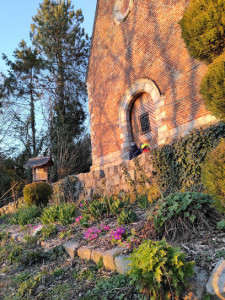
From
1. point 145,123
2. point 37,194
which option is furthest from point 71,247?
point 145,123

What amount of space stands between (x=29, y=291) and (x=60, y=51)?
1881 centimetres

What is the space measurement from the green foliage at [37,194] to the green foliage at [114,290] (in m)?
6.25

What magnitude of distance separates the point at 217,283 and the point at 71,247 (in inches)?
93.0

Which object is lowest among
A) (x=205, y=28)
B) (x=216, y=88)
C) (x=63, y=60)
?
(x=216, y=88)

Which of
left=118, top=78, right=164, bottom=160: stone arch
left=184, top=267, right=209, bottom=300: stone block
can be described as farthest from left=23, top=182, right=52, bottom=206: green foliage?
left=184, top=267, right=209, bottom=300: stone block

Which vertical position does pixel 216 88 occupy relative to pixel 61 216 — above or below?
above

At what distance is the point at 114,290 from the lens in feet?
7.17

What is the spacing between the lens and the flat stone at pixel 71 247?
11.1 ft

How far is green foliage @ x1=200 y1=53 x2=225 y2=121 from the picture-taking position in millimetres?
3277

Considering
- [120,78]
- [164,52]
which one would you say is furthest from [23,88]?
[164,52]

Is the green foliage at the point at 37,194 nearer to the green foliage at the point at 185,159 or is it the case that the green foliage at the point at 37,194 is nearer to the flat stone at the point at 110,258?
the green foliage at the point at 185,159

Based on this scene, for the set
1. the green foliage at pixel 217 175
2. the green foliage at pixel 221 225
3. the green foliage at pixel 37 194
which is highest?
the green foliage at pixel 37 194

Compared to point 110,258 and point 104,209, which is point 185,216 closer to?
point 110,258

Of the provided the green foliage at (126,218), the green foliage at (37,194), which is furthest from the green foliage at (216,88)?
the green foliage at (37,194)
